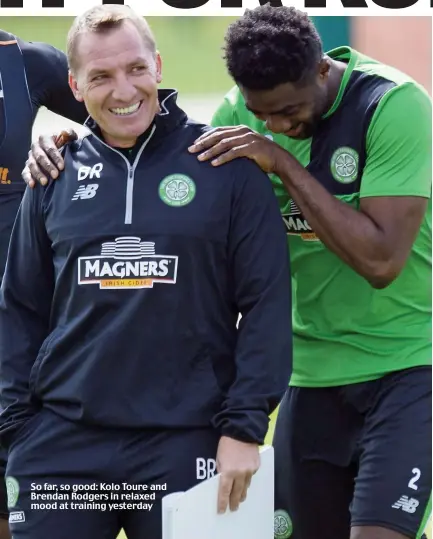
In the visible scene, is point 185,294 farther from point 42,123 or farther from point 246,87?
point 42,123

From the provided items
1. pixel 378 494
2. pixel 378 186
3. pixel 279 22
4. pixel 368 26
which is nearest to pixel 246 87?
pixel 279 22

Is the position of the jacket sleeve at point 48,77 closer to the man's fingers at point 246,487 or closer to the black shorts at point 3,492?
the black shorts at point 3,492

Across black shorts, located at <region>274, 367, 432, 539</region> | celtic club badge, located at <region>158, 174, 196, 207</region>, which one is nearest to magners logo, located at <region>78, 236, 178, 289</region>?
celtic club badge, located at <region>158, 174, 196, 207</region>

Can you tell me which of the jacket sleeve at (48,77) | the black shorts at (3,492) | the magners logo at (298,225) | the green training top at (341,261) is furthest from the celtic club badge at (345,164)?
the black shorts at (3,492)

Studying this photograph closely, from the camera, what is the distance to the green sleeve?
3270 mm

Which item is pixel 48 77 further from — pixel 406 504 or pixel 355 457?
pixel 406 504

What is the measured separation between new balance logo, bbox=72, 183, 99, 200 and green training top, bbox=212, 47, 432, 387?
2.06 ft

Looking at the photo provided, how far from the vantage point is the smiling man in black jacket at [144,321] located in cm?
291

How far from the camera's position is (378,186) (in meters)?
3.27

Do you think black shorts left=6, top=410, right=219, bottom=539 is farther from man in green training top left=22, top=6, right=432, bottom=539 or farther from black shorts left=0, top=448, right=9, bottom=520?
black shorts left=0, top=448, right=9, bottom=520

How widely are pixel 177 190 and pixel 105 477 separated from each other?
0.73m

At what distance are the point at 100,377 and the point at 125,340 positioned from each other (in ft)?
0.37

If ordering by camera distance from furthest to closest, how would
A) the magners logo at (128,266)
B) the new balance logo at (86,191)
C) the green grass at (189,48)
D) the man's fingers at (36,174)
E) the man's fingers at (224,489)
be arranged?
the green grass at (189,48) → the man's fingers at (36,174) → the new balance logo at (86,191) → the magners logo at (128,266) → the man's fingers at (224,489)

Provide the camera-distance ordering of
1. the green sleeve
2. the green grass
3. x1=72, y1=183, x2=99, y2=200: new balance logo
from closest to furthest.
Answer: x1=72, y1=183, x2=99, y2=200: new balance logo → the green sleeve → the green grass
